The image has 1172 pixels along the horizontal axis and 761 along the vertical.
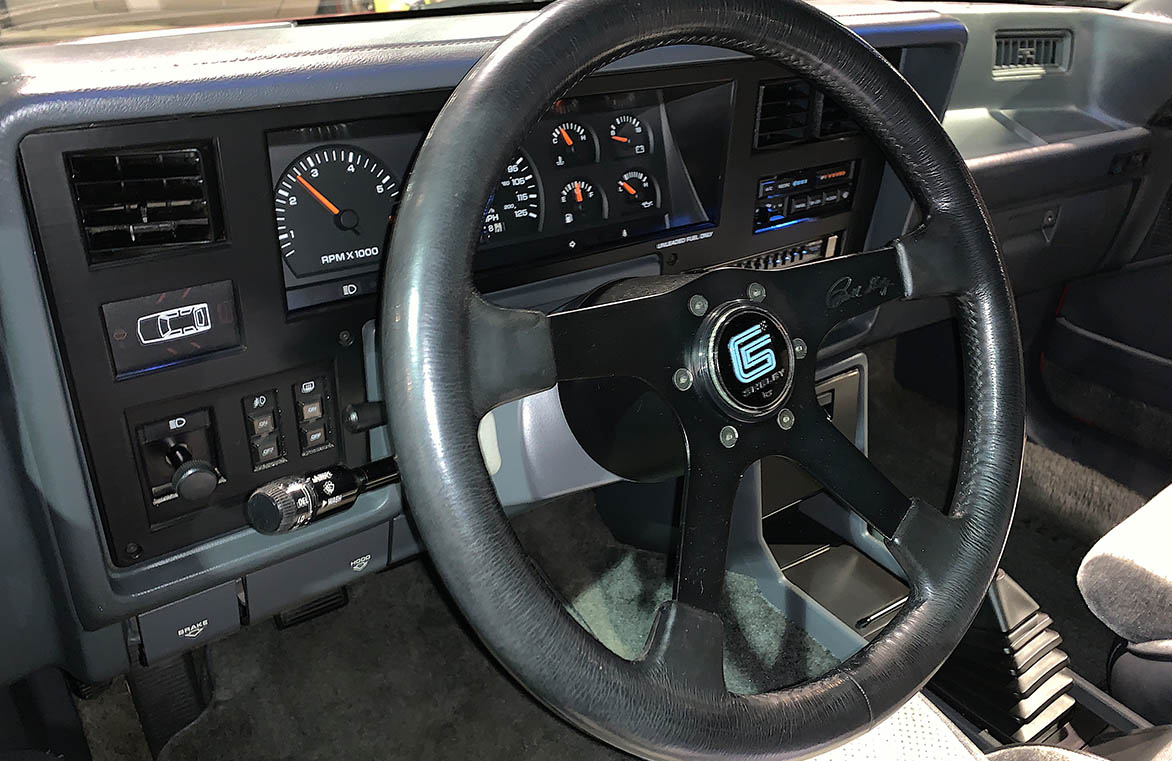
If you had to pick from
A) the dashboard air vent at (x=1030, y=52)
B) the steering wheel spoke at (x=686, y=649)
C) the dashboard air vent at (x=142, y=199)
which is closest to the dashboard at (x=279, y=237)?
the dashboard air vent at (x=142, y=199)

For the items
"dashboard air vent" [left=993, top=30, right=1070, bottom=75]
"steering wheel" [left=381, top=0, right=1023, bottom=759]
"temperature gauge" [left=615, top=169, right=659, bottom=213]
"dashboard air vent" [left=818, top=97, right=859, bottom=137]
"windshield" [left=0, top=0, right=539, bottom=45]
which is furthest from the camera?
"dashboard air vent" [left=993, top=30, right=1070, bottom=75]

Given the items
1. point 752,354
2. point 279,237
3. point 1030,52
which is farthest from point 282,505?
point 1030,52

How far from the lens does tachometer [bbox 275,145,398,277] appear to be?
1040mm

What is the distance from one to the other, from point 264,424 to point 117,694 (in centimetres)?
75

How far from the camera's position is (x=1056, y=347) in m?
2.48

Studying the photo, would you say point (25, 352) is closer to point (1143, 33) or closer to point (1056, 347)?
point (1143, 33)

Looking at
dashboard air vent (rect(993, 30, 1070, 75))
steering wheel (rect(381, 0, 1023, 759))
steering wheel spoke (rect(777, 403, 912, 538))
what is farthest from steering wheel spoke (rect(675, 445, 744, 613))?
dashboard air vent (rect(993, 30, 1070, 75))

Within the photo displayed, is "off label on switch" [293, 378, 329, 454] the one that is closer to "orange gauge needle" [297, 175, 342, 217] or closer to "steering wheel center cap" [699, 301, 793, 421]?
"orange gauge needle" [297, 175, 342, 217]

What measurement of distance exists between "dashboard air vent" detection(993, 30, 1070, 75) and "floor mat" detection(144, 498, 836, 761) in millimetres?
1233

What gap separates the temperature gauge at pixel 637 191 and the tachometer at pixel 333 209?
33 cm

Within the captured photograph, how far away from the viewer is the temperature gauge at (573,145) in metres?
1.21

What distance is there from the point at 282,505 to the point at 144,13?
0.70 meters

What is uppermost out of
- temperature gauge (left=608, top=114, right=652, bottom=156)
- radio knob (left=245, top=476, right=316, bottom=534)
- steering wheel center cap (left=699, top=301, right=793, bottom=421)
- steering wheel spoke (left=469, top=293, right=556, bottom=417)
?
temperature gauge (left=608, top=114, right=652, bottom=156)

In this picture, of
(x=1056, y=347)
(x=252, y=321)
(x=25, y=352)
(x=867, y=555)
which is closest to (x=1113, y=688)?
(x=867, y=555)
